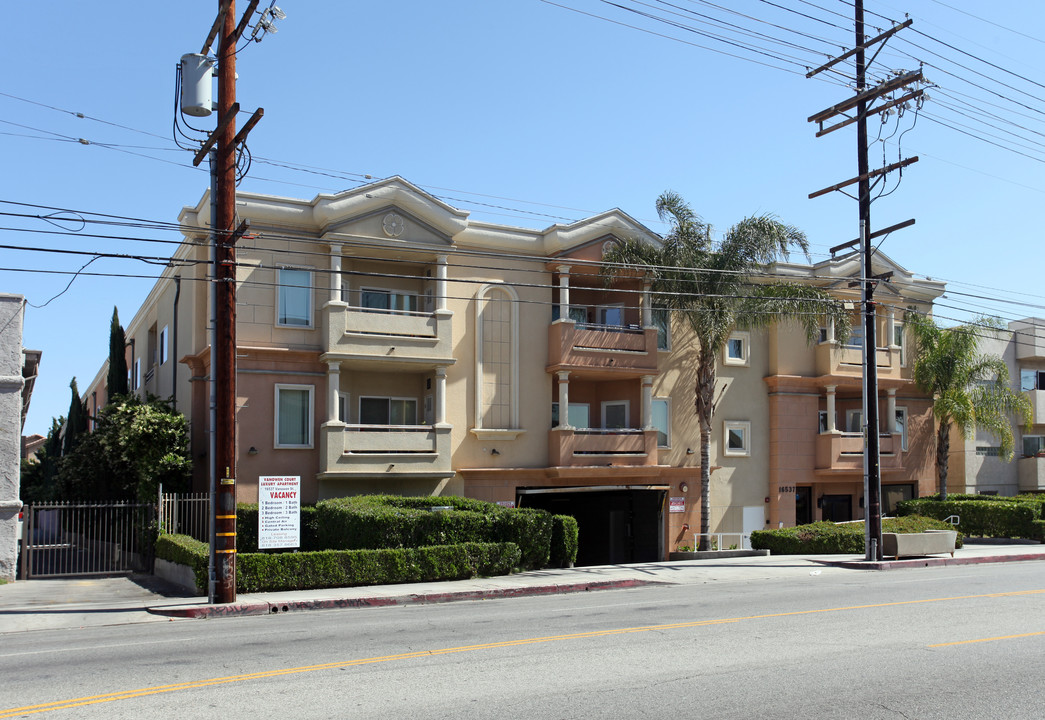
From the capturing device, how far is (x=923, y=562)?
24375 millimetres

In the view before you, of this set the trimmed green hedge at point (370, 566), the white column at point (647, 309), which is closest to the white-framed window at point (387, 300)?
the white column at point (647, 309)

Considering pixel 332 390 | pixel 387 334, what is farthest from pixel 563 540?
pixel 387 334

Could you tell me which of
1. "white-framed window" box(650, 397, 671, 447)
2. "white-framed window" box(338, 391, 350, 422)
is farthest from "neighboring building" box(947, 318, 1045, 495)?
"white-framed window" box(338, 391, 350, 422)

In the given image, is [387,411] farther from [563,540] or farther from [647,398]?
[647,398]

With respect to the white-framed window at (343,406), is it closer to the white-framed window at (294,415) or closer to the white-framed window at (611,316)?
the white-framed window at (294,415)

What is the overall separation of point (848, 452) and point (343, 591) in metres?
21.7

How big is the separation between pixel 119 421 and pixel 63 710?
59.2 ft

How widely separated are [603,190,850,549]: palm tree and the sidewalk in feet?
18.0

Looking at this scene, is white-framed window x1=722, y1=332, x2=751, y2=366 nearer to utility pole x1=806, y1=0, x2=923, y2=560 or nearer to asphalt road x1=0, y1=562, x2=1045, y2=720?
utility pole x1=806, y1=0, x2=923, y2=560

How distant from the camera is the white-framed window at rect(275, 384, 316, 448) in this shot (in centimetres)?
2555

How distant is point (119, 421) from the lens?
81.1 feet

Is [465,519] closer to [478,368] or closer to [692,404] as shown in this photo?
[478,368]

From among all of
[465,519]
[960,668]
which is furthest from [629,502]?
[960,668]

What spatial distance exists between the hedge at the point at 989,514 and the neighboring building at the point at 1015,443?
525 centimetres
